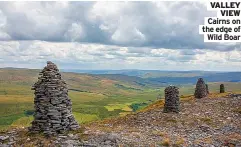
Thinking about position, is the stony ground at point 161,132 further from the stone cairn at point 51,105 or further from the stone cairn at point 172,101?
the stone cairn at point 172,101

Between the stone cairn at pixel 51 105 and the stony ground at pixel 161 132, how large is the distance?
36.5 inches

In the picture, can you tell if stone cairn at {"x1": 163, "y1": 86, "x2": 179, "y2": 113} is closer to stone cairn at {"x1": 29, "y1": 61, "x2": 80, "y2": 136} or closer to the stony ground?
the stony ground

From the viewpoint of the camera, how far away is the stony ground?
29.5m

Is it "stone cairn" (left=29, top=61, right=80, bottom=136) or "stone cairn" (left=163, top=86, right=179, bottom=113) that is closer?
"stone cairn" (left=29, top=61, right=80, bottom=136)

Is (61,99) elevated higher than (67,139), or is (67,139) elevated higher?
(61,99)

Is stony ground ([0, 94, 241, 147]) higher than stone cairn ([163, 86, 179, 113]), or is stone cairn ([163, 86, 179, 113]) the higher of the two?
stone cairn ([163, 86, 179, 113])

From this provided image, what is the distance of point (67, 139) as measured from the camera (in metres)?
29.3

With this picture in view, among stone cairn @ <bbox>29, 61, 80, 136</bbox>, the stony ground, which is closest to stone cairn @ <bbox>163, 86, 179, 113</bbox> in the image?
Result: the stony ground

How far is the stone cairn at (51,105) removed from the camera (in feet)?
99.5

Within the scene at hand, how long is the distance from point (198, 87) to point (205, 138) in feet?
132

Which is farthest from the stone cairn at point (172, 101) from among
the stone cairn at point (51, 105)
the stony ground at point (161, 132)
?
the stone cairn at point (51, 105)

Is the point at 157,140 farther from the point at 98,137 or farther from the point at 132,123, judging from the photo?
the point at 132,123

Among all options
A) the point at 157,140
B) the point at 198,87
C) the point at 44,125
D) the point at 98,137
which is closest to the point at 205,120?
the point at 157,140

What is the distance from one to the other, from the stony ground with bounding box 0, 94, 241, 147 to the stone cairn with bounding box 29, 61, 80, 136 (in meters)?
0.93
